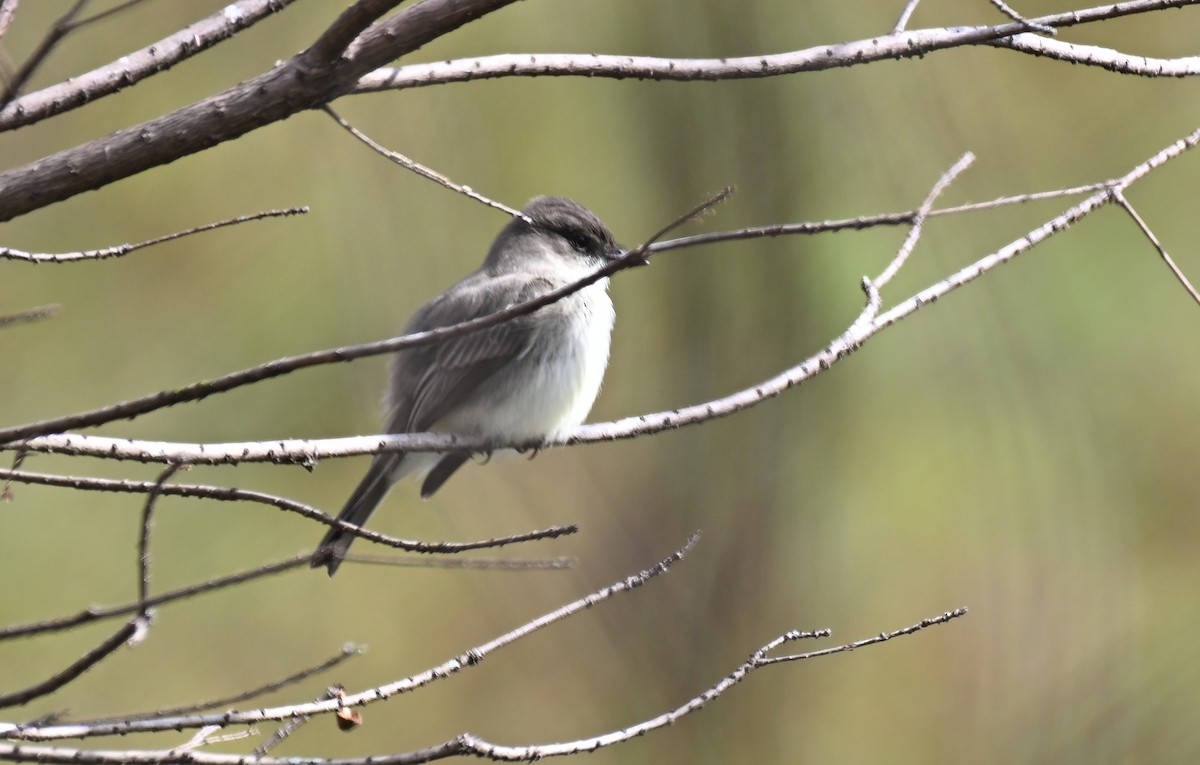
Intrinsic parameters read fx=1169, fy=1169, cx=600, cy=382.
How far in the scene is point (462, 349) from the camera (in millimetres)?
4094

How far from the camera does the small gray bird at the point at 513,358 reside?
3.92 metres

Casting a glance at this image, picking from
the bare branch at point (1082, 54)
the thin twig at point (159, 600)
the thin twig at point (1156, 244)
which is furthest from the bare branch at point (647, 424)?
the thin twig at point (159, 600)

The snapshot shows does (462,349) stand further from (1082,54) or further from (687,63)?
(1082,54)

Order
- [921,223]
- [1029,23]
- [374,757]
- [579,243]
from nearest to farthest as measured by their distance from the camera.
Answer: [374,757], [1029,23], [921,223], [579,243]

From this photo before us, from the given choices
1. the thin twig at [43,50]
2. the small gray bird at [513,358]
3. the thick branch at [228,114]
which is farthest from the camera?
the small gray bird at [513,358]

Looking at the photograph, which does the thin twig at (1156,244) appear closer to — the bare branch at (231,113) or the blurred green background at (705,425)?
the bare branch at (231,113)

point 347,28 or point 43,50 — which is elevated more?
point 347,28

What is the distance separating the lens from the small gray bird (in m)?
3.92

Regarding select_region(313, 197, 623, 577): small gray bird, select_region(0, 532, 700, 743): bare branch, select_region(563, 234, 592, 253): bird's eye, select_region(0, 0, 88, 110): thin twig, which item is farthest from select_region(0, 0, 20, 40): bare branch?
select_region(563, 234, 592, 253): bird's eye

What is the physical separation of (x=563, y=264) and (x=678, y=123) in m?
2.48

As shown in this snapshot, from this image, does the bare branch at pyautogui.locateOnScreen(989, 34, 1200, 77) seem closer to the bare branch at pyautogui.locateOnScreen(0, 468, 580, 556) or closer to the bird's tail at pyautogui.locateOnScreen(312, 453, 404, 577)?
the bare branch at pyautogui.locateOnScreen(0, 468, 580, 556)

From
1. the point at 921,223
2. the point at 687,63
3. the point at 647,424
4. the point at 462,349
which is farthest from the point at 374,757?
the point at 462,349

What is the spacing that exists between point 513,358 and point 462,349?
214mm

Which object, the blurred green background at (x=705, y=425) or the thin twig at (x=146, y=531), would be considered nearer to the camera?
the thin twig at (x=146, y=531)
